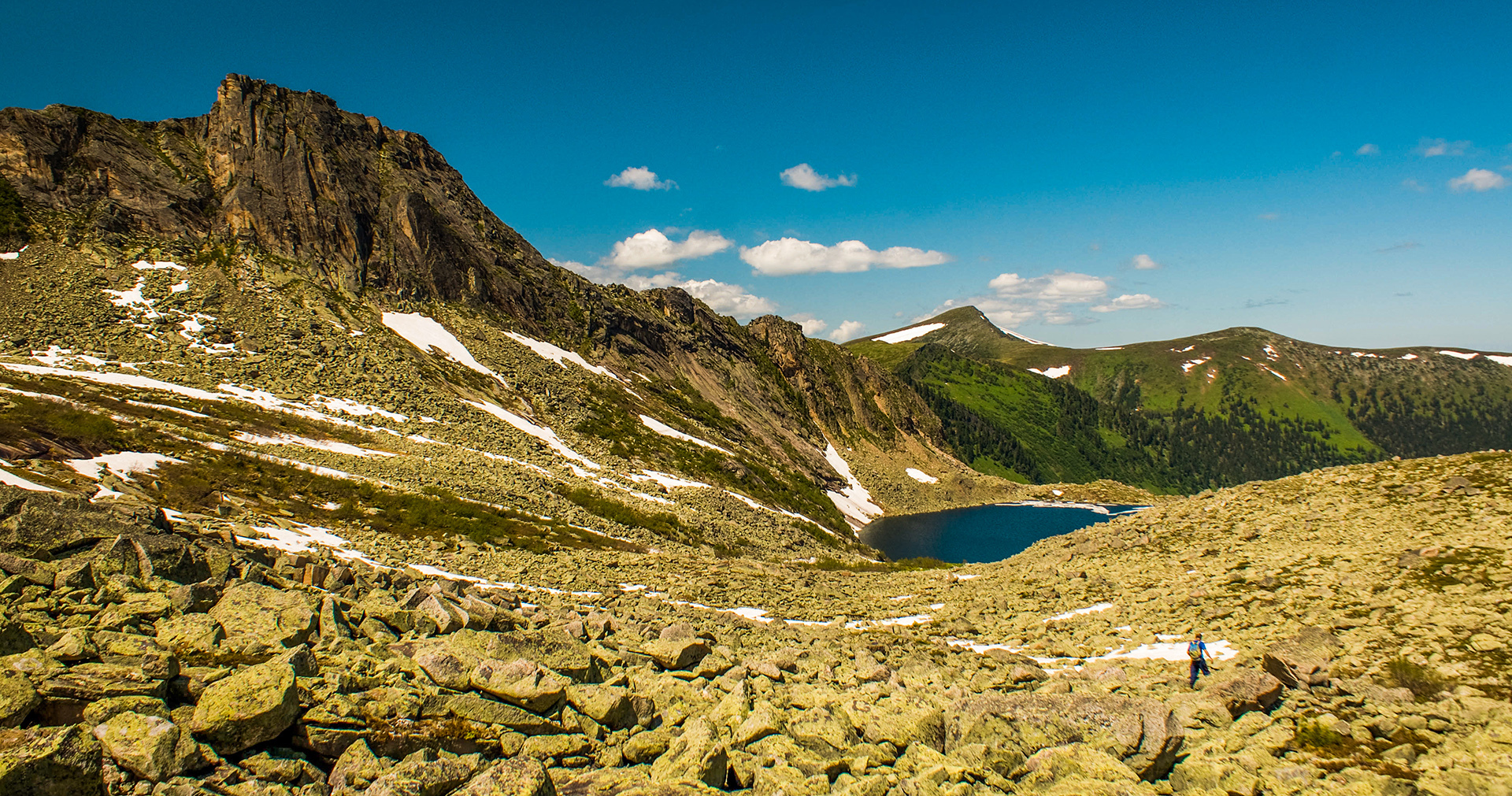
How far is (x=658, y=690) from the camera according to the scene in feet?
45.7

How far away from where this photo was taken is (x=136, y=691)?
911cm

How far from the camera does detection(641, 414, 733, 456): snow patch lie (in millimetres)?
99438

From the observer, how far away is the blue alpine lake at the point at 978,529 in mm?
108938

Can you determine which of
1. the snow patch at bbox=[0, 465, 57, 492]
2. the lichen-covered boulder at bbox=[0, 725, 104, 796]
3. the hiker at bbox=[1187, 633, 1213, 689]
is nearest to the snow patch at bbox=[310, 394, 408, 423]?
the snow patch at bbox=[0, 465, 57, 492]

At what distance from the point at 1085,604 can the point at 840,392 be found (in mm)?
163652

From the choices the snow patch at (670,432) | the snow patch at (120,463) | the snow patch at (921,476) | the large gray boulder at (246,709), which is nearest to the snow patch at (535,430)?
the snow patch at (670,432)

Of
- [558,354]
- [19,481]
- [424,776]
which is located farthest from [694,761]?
[558,354]

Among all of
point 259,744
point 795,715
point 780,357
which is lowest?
point 795,715

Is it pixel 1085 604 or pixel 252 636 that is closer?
pixel 252 636

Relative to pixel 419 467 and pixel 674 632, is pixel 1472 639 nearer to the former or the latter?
pixel 674 632

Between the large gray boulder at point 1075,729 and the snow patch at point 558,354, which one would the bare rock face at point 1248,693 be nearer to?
the large gray boulder at point 1075,729

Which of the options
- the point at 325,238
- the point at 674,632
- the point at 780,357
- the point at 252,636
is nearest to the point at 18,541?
the point at 252,636

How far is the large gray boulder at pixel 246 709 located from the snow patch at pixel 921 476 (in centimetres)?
17384

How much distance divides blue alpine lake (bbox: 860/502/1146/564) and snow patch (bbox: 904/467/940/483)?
16485 millimetres
